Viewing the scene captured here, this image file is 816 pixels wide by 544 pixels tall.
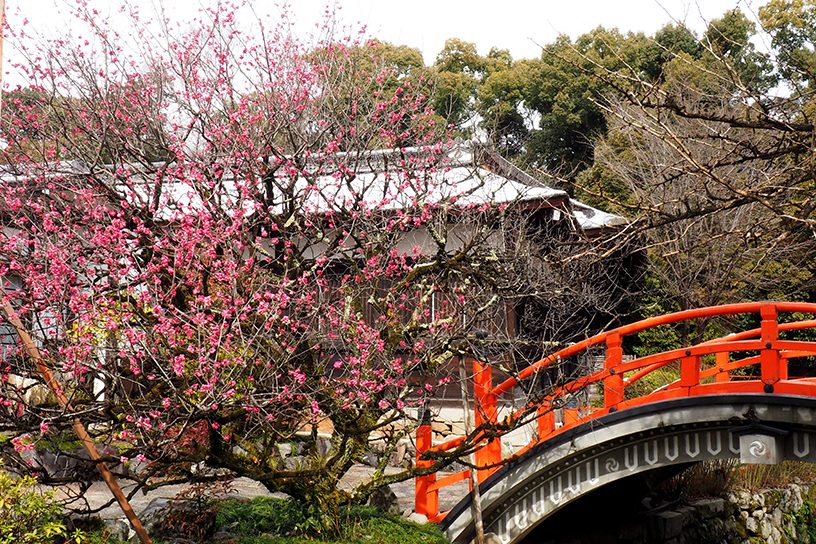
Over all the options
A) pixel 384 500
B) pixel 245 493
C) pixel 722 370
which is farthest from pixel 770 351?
pixel 245 493

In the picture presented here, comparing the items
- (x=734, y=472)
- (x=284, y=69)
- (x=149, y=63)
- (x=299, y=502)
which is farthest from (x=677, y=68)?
(x=299, y=502)

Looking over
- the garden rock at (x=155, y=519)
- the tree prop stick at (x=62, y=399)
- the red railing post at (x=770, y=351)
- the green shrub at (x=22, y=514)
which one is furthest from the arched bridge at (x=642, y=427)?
the green shrub at (x=22, y=514)

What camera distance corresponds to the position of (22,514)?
6164 mm

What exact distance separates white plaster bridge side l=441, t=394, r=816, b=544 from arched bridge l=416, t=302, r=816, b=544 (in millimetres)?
10

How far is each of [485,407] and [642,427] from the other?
1.83 meters

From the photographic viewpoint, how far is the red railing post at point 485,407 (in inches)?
327

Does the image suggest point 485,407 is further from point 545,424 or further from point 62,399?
point 62,399

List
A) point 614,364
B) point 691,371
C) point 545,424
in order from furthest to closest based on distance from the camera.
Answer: point 545,424, point 614,364, point 691,371

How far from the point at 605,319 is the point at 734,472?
18.4ft

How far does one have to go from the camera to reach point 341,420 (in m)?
7.72

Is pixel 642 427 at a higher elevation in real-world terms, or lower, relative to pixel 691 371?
lower

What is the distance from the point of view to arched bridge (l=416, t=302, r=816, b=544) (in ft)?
21.7

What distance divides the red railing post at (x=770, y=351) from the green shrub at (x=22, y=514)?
6.66 m

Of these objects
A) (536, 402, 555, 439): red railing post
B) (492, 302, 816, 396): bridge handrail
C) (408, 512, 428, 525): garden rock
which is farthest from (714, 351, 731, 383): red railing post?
(408, 512, 428, 525): garden rock
